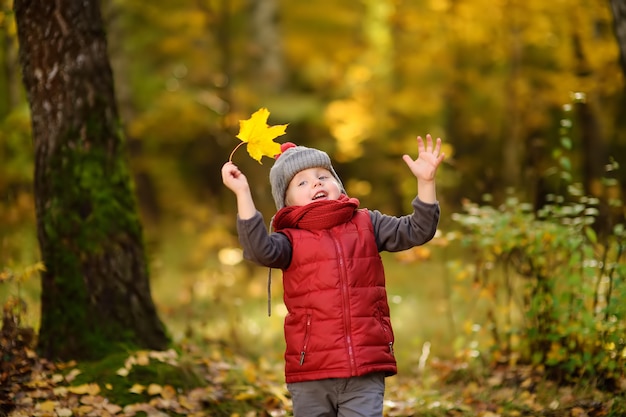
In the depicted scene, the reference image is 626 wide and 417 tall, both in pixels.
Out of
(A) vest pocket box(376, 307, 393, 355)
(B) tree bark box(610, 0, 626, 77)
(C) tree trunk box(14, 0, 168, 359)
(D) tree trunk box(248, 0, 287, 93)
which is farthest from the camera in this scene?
(D) tree trunk box(248, 0, 287, 93)

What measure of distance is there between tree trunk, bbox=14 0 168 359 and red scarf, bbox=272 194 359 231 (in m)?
1.79

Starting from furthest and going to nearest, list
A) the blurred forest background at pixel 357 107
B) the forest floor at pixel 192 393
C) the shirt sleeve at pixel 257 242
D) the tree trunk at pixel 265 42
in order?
the tree trunk at pixel 265 42
the blurred forest background at pixel 357 107
the forest floor at pixel 192 393
the shirt sleeve at pixel 257 242

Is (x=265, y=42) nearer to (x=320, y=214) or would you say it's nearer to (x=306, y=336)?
(x=320, y=214)

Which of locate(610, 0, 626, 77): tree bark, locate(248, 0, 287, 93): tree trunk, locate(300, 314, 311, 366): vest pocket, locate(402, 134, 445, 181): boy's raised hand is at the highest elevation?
locate(248, 0, 287, 93): tree trunk

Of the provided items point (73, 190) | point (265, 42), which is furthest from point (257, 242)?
point (265, 42)

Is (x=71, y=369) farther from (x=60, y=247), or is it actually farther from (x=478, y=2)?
(x=478, y=2)

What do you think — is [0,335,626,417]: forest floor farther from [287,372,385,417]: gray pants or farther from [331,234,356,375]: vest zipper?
[331,234,356,375]: vest zipper

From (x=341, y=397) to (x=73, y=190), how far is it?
2388 millimetres

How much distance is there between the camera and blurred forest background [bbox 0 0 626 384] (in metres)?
8.88

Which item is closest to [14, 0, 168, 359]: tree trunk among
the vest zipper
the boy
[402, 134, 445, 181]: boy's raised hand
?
the boy

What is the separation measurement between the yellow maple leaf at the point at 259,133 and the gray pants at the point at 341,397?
3.57 feet

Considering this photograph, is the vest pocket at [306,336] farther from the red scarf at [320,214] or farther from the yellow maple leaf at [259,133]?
the yellow maple leaf at [259,133]

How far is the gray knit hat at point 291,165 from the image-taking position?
3654 millimetres

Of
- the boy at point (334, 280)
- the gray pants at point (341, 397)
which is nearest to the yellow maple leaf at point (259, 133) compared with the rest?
the boy at point (334, 280)
